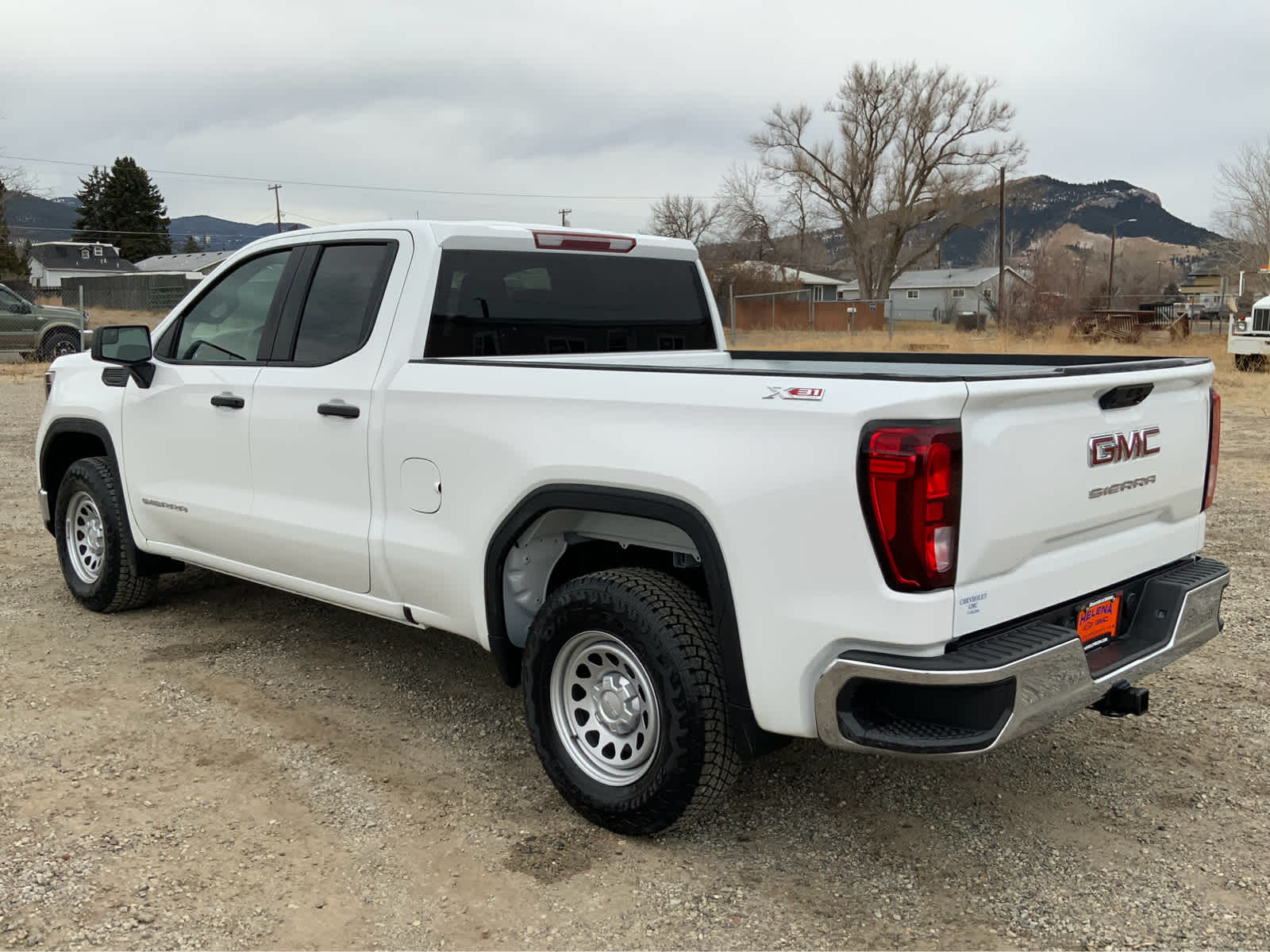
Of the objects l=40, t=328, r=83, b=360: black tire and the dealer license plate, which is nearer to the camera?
the dealer license plate

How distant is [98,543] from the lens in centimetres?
591

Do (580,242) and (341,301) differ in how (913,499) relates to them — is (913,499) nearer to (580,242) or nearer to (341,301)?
(580,242)

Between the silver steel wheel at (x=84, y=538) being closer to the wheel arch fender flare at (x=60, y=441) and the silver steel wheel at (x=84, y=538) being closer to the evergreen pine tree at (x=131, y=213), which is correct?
the wheel arch fender flare at (x=60, y=441)

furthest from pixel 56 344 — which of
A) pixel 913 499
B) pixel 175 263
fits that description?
pixel 175 263

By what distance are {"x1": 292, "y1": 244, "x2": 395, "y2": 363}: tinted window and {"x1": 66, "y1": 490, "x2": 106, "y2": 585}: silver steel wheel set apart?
2.05 m

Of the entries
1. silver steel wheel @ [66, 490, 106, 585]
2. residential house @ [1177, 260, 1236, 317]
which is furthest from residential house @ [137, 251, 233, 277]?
silver steel wheel @ [66, 490, 106, 585]

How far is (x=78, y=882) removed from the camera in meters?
3.24

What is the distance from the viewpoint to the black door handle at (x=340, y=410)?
163 inches

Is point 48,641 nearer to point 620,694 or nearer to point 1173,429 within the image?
point 620,694

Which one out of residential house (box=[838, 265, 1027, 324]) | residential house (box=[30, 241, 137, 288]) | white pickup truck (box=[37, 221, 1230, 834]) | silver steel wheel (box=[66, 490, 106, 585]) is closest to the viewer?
white pickup truck (box=[37, 221, 1230, 834])

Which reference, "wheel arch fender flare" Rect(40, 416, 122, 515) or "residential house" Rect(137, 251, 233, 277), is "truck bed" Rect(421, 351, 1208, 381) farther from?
"residential house" Rect(137, 251, 233, 277)

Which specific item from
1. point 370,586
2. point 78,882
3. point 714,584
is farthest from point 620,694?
point 78,882

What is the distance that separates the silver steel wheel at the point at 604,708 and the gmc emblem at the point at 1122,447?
1.44 meters

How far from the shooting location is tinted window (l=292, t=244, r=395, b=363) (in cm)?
431
